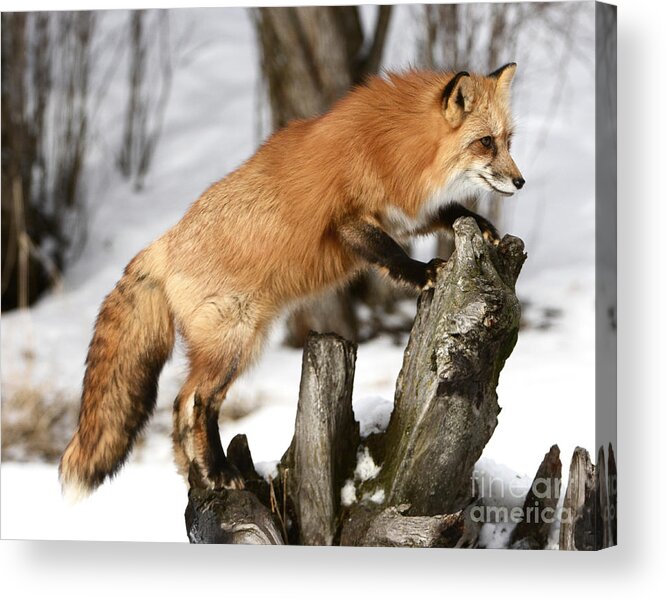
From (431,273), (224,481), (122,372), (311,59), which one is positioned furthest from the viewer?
(311,59)

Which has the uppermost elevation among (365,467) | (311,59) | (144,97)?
(311,59)

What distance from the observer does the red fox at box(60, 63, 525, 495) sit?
4176 millimetres

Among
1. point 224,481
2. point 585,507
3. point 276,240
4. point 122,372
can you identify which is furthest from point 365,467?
point 122,372

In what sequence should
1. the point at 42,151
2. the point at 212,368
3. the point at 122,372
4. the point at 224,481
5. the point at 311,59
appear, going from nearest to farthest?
the point at 212,368 < the point at 224,481 < the point at 122,372 < the point at 42,151 < the point at 311,59

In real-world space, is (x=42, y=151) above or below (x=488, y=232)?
above

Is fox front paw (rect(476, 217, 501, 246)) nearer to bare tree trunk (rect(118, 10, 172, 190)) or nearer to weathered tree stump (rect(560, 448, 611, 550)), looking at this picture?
weathered tree stump (rect(560, 448, 611, 550))

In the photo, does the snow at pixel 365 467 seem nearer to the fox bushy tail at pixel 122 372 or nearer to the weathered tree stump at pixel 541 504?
the weathered tree stump at pixel 541 504

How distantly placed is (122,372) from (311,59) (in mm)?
1996

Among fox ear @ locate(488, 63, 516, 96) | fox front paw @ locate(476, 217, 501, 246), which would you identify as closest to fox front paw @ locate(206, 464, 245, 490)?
fox front paw @ locate(476, 217, 501, 246)

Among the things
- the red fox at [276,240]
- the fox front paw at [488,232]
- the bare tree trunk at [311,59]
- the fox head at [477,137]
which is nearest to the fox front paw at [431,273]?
the red fox at [276,240]

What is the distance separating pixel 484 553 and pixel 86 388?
186 cm

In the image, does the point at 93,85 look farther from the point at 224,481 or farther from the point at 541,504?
the point at 541,504

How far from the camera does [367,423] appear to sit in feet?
14.8

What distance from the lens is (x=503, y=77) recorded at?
427 centimetres
